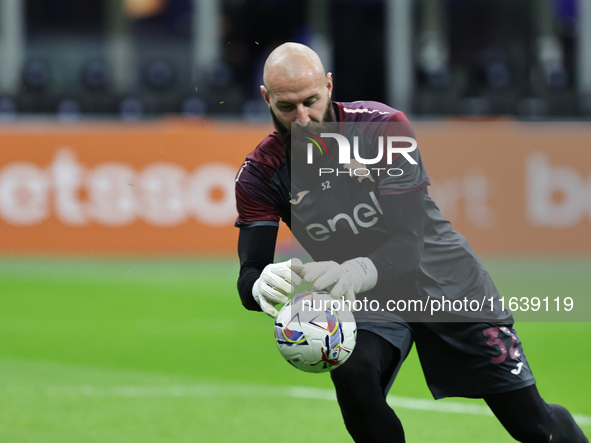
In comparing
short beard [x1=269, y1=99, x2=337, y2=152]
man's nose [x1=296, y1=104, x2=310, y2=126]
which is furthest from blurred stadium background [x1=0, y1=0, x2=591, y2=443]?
man's nose [x1=296, y1=104, x2=310, y2=126]

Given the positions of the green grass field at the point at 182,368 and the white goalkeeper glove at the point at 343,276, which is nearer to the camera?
the white goalkeeper glove at the point at 343,276

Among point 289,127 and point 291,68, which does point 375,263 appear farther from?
point 291,68

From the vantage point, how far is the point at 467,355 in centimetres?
443

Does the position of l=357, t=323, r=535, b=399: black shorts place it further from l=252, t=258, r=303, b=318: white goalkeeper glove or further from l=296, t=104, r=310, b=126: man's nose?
l=296, t=104, r=310, b=126: man's nose

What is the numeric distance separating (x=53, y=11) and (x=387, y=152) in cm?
1744

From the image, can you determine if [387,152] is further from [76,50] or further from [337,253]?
[76,50]

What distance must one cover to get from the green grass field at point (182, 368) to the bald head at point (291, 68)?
250cm

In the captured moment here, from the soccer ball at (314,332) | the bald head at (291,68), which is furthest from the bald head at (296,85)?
the soccer ball at (314,332)

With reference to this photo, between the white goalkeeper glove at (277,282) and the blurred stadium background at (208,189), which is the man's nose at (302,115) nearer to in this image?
the white goalkeeper glove at (277,282)

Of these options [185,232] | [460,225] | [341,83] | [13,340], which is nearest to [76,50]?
[341,83]

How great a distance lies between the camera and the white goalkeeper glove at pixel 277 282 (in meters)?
3.98

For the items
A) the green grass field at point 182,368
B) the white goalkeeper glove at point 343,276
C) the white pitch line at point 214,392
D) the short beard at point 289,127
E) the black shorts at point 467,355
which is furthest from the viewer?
the white pitch line at point 214,392

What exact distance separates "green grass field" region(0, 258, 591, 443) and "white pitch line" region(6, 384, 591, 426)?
0.01 meters

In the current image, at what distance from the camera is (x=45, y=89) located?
16594 millimetres
